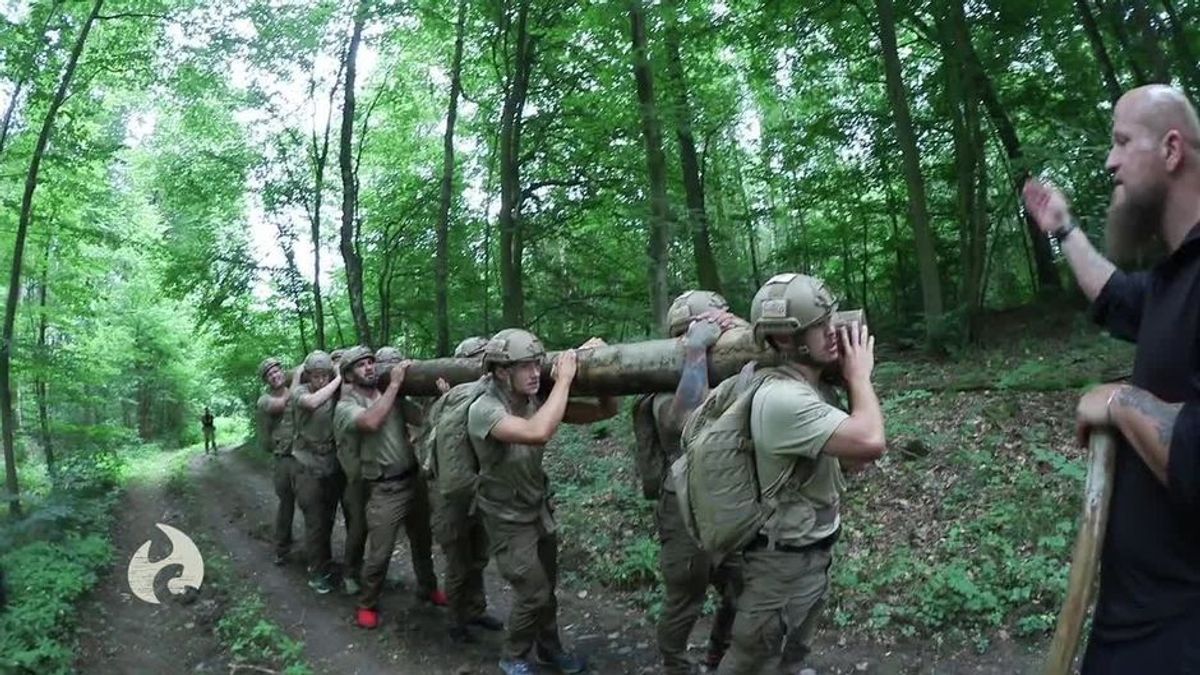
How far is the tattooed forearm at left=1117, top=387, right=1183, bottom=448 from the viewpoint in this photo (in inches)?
78.2

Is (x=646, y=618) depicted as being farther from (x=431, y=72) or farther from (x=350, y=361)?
(x=431, y=72)

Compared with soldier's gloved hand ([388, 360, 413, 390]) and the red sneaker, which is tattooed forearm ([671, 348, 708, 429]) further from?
the red sneaker

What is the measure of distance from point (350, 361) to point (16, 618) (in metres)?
4.04

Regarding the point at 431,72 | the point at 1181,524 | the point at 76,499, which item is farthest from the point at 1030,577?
the point at 431,72

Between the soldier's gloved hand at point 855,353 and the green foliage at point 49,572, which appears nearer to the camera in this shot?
the soldier's gloved hand at point 855,353

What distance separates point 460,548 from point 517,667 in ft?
4.71

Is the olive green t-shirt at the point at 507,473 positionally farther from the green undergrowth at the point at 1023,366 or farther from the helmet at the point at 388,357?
the green undergrowth at the point at 1023,366

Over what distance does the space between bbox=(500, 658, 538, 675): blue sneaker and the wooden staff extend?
16.9 feet

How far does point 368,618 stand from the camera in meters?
8.66

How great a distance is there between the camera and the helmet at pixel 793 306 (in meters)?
4.14

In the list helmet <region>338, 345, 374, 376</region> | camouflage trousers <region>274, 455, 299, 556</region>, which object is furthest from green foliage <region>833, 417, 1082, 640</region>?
camouflage trousers <region>274, 455, 299, 556</region>

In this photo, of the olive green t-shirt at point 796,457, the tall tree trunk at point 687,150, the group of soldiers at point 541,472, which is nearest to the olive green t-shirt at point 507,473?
the group of soldiers at point 541,472

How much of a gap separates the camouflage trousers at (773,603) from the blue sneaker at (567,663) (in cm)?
273

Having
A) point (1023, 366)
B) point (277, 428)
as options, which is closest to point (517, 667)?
point (277, 428)
